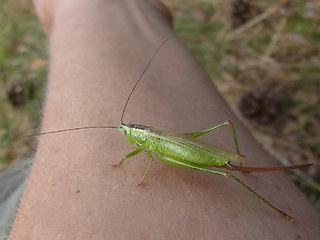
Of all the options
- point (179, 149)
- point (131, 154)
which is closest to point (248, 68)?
point (179, 149)

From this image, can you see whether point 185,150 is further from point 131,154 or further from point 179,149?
point 131,154

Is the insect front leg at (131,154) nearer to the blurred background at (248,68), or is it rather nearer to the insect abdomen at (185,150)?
the insect abdomen at (185,150)

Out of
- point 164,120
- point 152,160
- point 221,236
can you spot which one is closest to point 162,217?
point 221,236

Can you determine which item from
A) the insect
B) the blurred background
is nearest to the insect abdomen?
the insect

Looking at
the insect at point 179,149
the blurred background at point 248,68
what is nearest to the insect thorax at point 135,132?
the insect at point 179,149

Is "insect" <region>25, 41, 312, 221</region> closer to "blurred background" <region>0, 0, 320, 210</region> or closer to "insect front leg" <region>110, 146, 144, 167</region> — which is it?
"insect front leg" <region>110, 146, 144, 167</region>
